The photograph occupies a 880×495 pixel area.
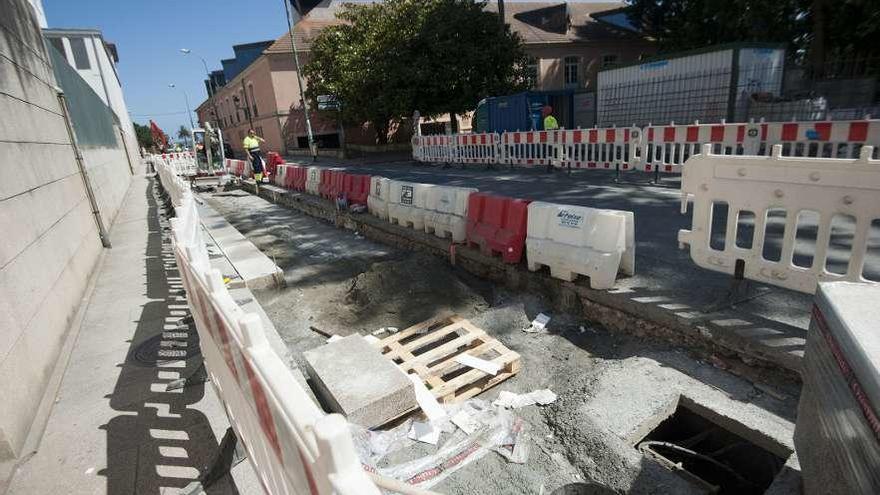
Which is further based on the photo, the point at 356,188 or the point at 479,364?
A: the point at 356,188

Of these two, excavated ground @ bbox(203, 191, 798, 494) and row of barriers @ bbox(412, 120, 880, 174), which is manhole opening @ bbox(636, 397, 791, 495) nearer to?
excavated ground @ bbox(203, 191, 798, 494)

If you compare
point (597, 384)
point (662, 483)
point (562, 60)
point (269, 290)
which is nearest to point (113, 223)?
point (269, 290)

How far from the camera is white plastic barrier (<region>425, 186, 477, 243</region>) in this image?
6.13 meters

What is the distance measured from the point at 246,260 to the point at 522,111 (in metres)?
14.6

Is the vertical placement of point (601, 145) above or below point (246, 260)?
above

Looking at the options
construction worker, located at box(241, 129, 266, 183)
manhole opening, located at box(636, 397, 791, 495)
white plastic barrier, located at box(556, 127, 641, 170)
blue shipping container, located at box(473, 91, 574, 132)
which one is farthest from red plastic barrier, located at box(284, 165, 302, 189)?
manhole opening, located at box(636, 397, 791, 495)

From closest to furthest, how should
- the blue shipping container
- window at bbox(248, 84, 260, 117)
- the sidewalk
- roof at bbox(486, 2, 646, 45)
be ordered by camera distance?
the sidewalk, the blue shipping container, roof at bbox(486, 2, 646, 45), window at bbox(248, 84, 260, 117)

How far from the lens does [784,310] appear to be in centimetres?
356

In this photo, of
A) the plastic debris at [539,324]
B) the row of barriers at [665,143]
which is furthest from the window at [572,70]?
the plastic debris at [539,324]

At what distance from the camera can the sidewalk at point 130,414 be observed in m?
2.62

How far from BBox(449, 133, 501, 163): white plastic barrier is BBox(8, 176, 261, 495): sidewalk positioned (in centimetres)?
1129

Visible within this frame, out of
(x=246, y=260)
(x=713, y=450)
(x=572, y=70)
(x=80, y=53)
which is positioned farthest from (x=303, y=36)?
(x=713, y=450)

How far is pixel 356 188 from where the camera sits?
9445mm

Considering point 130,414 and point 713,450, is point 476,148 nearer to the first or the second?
point 713,450
